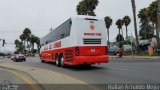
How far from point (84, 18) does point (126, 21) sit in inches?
3127

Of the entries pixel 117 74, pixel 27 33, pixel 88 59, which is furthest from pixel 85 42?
pixel 27 33

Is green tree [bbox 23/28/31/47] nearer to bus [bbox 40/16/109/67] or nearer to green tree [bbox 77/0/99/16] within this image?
green tree [bbox 77/0/99/16]

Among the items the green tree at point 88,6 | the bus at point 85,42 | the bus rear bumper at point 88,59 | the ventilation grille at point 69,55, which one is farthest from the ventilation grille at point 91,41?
the green tree at point 88,6

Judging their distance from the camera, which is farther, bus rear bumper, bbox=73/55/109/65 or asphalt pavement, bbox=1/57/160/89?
bus rear bumper, bbox=73/55/109/65

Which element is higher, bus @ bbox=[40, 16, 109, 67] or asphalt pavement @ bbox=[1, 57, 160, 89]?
bus @ bbox=[40, 16, 109, 67]

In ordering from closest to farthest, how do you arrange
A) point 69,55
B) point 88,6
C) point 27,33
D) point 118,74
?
point 118,74, point 69,55, point 88,6, point 27,33

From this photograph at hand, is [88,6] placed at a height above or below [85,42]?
above

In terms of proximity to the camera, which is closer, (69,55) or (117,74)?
(117,74)

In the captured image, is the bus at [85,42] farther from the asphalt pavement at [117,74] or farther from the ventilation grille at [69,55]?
the asphalt pavement at [117,74]

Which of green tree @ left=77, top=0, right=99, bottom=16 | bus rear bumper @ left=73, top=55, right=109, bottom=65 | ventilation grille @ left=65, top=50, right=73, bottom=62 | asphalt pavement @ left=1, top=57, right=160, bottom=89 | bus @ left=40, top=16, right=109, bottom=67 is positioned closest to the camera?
asphalt pavement @ left=1, top=57, right=160, bottom=89

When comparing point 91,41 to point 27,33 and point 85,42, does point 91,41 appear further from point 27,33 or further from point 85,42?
point 27,33

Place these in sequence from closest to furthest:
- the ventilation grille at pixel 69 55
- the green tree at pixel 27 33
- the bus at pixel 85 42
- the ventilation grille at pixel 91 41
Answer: the bus at pixel 85 42 < the ventilation grille at pixel 91 41 < the ventilation grille at pixel 69 55 < the green tree at pixel 27 33

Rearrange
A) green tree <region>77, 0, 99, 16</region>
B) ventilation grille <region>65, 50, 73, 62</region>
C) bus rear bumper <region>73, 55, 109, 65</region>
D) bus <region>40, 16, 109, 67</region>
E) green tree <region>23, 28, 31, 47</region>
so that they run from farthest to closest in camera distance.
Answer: green tree <region>23, 28, 31, 47</region> → green tree <region>77, 0, 99, 16</region> → ventilation grille <region>65, 50, 73, 62</region> → bus <region>40, 16, 109, 67</region> → bus rear bumper <region>73, 55, 109, 65</region>

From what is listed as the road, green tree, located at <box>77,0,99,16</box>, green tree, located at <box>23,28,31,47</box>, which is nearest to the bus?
the road
